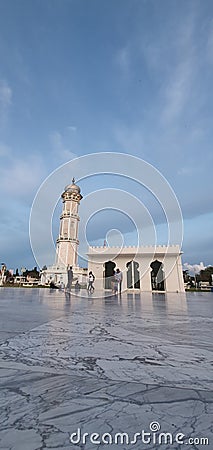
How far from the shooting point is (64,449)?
916 millimetres

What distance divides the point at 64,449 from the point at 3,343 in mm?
1734

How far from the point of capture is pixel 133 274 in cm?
2083

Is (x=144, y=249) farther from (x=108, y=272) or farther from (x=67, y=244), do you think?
(x=67, y=244)

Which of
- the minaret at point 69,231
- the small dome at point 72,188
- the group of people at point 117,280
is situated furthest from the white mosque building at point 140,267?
the small dome at point 72,188

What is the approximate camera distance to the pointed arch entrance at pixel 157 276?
2083 cm

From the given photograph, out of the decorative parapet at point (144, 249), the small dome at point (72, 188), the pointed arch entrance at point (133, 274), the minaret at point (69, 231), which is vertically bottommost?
the pointed arch entrance at point (133, 274)

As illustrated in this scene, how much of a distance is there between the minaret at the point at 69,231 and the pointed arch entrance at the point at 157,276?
14.5m

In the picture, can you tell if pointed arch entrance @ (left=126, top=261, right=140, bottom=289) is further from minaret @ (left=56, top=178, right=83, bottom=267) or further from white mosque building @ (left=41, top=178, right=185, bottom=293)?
minaret @ (left=56, top=178, right=83, bottom=267)

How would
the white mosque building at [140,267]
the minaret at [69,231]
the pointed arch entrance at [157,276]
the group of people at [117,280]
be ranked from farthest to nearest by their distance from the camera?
the minaret at [69,231]
the pointed arch entrance at [157,276]
the white mosque building at [140,267]
the group of people at [117,280]

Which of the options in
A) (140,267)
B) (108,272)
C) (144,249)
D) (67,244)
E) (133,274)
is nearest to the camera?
(144,249)

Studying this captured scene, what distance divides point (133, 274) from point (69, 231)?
640 inches

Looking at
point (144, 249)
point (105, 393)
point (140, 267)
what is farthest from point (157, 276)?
point (105, 393)

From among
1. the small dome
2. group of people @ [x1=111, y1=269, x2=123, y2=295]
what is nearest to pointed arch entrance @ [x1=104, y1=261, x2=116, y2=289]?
group of people @ [x1=111, y1=269, x2=123, y2=295]

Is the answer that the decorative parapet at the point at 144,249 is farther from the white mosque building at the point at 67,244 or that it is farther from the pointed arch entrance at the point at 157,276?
the white mosque building at the point at 67,244
